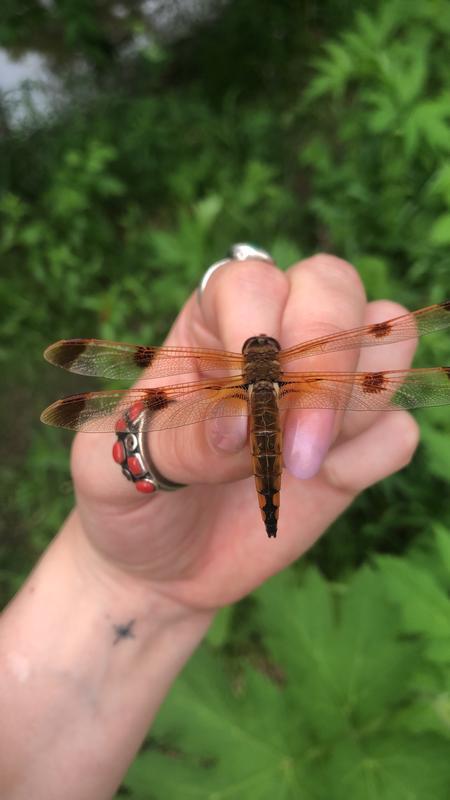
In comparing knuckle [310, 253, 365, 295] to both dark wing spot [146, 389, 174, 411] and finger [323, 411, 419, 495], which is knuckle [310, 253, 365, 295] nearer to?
finger [323, 411, 419, 495]

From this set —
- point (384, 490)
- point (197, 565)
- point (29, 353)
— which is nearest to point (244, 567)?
point (197, 565)

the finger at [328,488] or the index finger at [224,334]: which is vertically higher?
the index finger at [224,334]

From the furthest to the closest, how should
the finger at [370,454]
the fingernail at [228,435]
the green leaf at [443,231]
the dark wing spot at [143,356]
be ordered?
the green leaf at [443,231] < the finger at [370,454] < the dark wing spot at [143,356] < the fingernail at [228,435]

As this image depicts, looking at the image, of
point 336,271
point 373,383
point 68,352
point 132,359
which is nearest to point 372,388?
point 373,383

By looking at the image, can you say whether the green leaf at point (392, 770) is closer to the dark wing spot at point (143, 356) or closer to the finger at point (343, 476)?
the finger at point (343, 476)

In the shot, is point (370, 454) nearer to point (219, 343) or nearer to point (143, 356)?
point (219, 343)

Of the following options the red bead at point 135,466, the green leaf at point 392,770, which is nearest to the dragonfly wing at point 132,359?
the red bead at point 135,466
